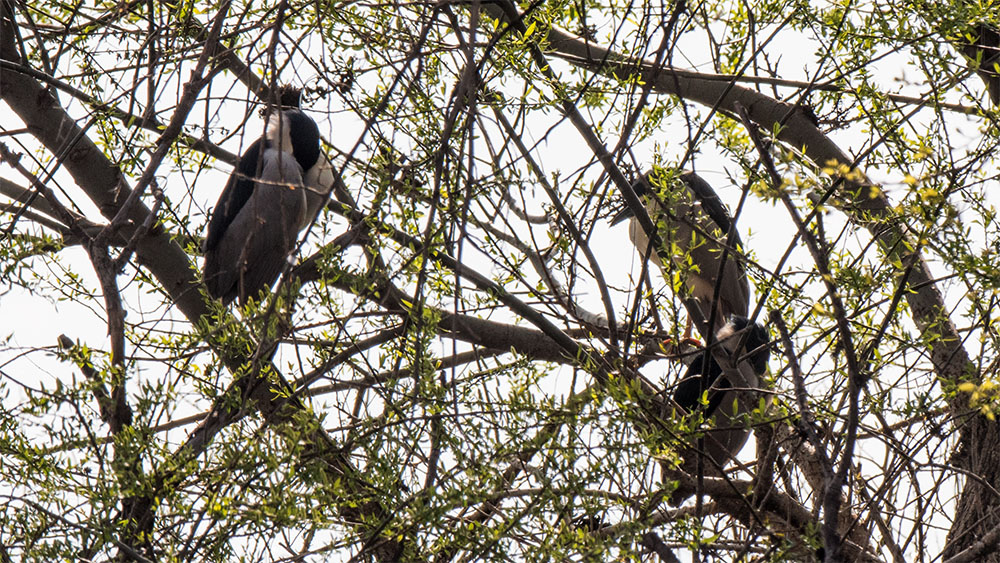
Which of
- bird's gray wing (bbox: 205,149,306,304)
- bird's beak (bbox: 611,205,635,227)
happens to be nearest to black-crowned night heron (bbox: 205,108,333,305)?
bird's gray wing (bbox: 205,149,306,304)

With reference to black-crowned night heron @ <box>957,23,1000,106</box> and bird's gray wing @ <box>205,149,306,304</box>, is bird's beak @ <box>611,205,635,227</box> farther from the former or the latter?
black-crowned night heron @ <box>957,23,1000,106</box>

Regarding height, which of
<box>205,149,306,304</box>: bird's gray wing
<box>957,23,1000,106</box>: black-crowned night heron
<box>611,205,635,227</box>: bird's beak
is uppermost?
<box>611,205,635,227</box>: bird's beak

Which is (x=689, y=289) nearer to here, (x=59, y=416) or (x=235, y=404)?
(x=235, y=404)

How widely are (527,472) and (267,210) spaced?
2370 mm

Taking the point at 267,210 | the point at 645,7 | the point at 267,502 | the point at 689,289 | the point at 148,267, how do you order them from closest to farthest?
the point at 267,502 < the point at 645,7 < the point at 689,289 < the point at 148,267 < the point at 267,210

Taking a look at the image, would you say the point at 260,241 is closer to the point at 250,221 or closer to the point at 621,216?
the point at 250,221

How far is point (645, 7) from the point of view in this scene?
2.54m

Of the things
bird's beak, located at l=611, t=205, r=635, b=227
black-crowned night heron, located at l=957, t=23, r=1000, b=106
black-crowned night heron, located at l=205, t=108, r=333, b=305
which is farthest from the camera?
bird's beak, located at l=611, t=205, r=635, b=227

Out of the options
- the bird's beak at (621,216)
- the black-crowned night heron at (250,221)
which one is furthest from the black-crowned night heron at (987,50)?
the black-crowned night heron at (250,221)

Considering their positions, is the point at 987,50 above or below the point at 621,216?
below

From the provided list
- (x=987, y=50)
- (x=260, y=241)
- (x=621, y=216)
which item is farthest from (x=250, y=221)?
(x=987, y=50)

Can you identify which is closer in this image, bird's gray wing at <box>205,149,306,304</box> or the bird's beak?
bird's gray wing at <box>205,149,306,304</box>

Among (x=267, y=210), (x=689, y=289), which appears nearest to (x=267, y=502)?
(x=689, y=289)

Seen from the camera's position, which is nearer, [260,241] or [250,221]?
[250,221]
